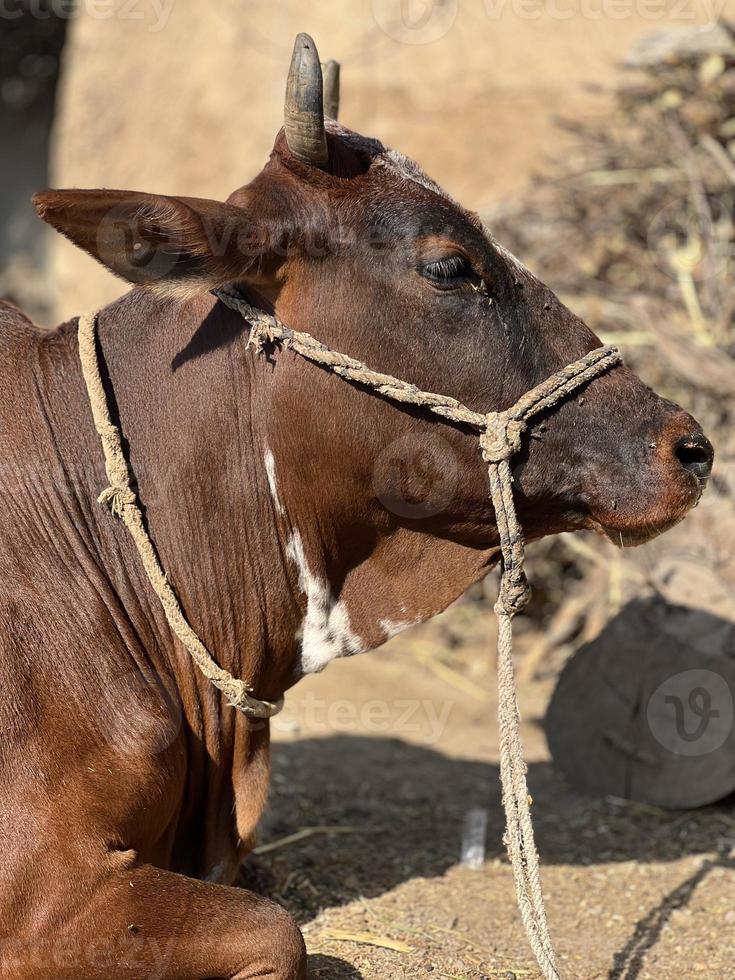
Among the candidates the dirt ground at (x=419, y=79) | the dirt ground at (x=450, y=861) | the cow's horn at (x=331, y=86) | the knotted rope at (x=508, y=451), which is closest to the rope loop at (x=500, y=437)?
the knotted rope at (x=508, y=451)

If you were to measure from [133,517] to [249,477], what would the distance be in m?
0.32

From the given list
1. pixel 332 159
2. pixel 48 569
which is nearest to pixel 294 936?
pixel 48 569

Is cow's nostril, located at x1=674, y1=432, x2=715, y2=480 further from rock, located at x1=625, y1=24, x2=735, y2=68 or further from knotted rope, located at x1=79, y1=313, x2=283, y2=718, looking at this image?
rock, located at x1=625, y1=24, x2=735, y2=68

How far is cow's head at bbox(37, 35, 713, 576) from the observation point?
3.03m

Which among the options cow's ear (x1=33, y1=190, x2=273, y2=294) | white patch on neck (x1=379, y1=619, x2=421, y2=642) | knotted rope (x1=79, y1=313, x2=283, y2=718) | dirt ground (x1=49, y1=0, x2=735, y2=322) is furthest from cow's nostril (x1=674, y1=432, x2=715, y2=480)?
dirt ground (x1=49, y1=0, x2=735, y2=322)

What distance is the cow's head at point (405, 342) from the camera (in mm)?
3033

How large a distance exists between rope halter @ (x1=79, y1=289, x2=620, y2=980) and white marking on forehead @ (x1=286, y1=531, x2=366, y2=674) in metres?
0.20

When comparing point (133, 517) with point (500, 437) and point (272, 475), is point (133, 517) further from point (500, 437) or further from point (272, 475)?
point (500, 437)

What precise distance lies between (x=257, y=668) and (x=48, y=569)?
2.14ft

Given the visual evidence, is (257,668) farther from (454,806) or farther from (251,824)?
(454,806)

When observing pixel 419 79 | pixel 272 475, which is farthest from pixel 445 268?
pixel 419 79

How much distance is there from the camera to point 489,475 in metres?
3.16

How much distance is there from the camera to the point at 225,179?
947 cm

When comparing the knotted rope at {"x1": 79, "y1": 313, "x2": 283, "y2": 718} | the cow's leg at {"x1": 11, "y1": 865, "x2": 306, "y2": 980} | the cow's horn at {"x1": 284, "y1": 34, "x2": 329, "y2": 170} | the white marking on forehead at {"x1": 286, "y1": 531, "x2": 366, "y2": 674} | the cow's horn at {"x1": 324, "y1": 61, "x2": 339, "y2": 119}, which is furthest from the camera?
the cow's horn at {"x1": 324, "y1": 61, "x2": 339, "y2": 119}
